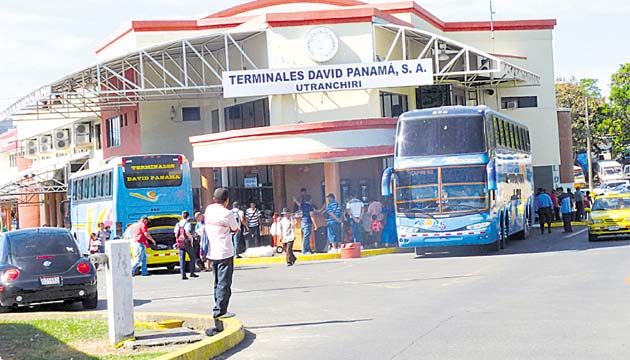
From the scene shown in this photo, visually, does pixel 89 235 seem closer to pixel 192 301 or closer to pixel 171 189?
pixel 171 189

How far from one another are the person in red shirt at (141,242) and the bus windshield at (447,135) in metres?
7.70

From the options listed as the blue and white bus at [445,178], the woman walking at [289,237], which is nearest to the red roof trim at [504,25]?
the blue and white bus at [445,178]

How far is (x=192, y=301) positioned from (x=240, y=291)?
1810mm

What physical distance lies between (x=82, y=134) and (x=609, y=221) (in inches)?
1348

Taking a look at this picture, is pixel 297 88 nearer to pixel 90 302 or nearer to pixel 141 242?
pixel 141 242

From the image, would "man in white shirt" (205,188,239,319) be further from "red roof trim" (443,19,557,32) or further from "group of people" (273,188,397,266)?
"red roof trim" (443,19,557,32)

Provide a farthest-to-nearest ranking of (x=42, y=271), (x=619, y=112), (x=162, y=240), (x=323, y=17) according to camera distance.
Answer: (x=619, y=112), (x=323, y=17), (x=162, y=240), (x=42, y=271)

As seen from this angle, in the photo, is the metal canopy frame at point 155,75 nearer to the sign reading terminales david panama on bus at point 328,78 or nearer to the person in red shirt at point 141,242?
the sign reading terminales david panama on bus at point 328,78

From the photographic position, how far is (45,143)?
61781 millimetres

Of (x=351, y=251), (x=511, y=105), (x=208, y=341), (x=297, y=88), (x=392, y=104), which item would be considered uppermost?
(x=511, y=105)

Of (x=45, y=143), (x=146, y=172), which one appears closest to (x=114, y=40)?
(x=146, y=172)

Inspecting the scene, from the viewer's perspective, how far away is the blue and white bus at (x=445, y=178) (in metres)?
25.3

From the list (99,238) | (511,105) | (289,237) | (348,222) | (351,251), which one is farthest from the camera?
(511,105)

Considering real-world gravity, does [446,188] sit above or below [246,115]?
below
